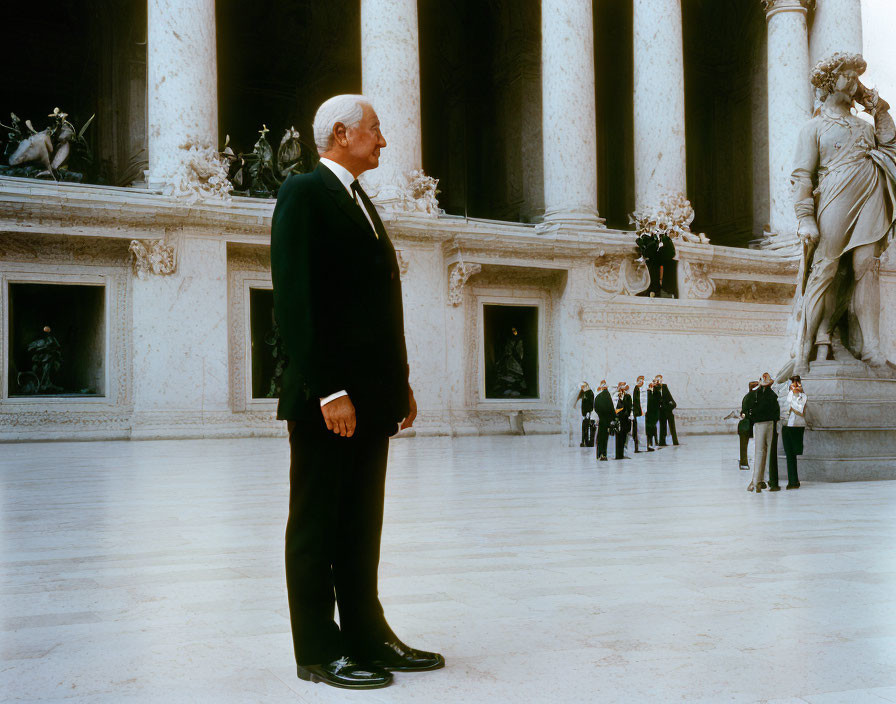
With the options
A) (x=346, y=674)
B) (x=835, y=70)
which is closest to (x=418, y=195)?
(x=835, y=70)

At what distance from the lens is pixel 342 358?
321 centimetres

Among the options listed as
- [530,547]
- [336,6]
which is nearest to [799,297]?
[530,547]

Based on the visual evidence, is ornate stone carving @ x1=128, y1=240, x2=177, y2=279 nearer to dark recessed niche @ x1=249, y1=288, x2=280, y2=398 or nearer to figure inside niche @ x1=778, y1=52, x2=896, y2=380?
dark recessed niche @ x1=249, y1=288, x2=280, y2=398

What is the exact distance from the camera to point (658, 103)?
24.3 m

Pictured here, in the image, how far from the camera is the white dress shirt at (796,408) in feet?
31.1

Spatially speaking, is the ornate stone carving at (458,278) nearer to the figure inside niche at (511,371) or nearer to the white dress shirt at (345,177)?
the figure inside niche at (511,371)

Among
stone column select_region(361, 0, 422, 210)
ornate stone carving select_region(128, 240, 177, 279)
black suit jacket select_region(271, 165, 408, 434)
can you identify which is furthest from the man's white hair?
stone column select_region(361, 0, 422, 210)

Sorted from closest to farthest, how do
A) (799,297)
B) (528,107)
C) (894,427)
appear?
(894,427) → (799,297) → (528,107)

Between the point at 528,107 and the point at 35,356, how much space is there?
592 inches

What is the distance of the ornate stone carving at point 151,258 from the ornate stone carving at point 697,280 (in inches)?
492

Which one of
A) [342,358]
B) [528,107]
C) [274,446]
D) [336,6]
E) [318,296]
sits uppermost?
[336,6]

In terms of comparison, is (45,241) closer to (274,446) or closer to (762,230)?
(274,446)

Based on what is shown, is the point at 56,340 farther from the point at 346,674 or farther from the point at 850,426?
the point at 346,674

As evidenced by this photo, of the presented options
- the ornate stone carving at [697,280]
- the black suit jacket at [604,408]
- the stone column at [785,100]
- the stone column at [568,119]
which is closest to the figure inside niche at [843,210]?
the black suit jacket at [604,408]
